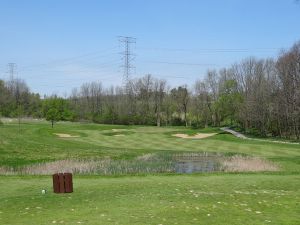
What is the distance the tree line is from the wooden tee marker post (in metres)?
50.3

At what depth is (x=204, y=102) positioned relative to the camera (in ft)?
378

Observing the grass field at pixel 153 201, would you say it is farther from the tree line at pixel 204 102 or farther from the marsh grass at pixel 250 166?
the tree line at pixel 204 102

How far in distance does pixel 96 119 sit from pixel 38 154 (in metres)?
86.6

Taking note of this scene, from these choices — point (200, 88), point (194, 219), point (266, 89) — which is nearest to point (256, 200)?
point (194, 219)

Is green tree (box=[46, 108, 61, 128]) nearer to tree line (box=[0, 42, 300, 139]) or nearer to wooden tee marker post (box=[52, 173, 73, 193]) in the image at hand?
tree line (box=[0, 42, 300, 139])

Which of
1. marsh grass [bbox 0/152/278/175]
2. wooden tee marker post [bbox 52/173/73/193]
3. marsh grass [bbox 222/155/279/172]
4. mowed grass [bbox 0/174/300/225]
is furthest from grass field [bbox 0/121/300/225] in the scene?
→ marsh grass [bbox 222/155/279/172]

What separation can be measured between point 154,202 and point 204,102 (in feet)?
338

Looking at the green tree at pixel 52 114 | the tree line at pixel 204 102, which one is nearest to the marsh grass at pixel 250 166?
the tree line at pixel 204 102

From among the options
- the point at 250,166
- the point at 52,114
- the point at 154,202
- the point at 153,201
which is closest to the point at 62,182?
the point at 153,201

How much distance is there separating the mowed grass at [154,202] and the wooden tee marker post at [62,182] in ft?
1.32

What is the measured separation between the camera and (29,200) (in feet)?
44.0

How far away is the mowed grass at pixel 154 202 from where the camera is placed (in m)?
10.8

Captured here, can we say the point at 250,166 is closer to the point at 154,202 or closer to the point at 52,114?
the point at 154,202

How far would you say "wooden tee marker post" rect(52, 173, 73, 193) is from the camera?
1463 cm
